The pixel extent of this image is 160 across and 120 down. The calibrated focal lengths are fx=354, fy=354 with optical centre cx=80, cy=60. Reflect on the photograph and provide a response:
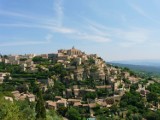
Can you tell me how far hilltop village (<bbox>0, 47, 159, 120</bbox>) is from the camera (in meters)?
44.7

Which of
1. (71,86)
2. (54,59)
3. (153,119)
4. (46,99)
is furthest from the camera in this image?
(54,59)

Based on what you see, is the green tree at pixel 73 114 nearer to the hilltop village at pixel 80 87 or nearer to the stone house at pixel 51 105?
the hilltop village at pixel 80 87

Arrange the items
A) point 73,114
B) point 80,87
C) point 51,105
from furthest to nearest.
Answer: point 80,87
point 51,105
point 73,114

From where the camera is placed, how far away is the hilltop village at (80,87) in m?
44.7

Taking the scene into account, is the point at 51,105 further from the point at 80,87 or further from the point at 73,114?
the point at 80,87

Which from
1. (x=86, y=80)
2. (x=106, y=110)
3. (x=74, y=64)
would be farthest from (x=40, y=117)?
(x=74, y=64)

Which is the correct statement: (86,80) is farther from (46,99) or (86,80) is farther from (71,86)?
(46,99)

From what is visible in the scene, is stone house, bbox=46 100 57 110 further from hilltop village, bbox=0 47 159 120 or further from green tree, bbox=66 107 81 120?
green tree, bbox=66 107 81 120

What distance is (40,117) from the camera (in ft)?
97.4

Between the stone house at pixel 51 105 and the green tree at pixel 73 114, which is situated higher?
the stone house at pixel 51 105

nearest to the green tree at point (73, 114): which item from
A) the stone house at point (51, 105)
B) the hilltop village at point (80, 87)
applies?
the hilltop village at point (80, 87)

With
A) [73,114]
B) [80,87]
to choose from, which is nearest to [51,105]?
[73,114]

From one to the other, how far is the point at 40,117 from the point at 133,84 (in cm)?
2826

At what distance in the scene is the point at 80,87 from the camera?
52.3 meters
